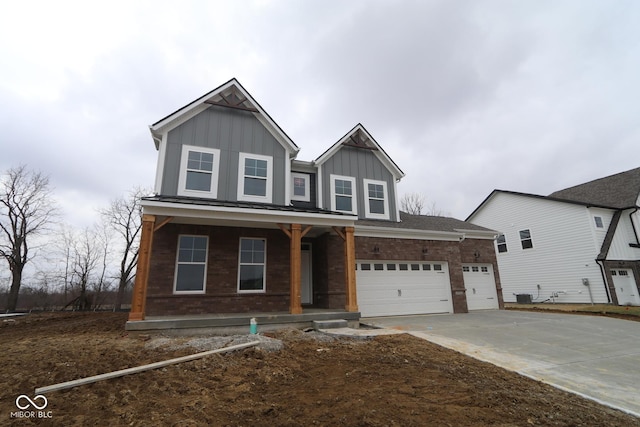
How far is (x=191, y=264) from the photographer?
919 centimetres

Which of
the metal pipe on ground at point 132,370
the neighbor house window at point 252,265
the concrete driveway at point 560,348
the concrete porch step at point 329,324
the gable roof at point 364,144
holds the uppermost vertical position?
the gable roof at point 364,144

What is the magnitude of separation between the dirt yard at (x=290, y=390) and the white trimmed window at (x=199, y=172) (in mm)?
5095

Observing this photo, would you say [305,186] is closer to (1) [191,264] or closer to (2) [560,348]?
(1) [191,264]

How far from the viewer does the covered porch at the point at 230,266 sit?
7684 millimetres

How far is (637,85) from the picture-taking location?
1197 cm

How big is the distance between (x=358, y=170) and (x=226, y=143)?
19.1 ft

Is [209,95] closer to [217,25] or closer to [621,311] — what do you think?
[217,25]

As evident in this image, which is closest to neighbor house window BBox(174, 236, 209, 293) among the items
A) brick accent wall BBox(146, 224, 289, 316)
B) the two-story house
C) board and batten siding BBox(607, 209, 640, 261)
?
the two-story house

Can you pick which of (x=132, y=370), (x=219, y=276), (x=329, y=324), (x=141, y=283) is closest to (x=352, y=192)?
(x=329, y=324)

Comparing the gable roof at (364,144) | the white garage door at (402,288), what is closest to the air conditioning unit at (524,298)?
the white garage door at (402,288)

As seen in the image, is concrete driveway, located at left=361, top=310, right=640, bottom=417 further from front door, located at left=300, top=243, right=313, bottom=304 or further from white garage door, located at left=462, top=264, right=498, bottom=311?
white garage door, located at left=462, top=264, right=498, bottom=311

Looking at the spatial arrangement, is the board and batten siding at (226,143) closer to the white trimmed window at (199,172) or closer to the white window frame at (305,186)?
the white trimmed window at (199,172)

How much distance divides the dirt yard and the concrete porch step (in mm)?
1866

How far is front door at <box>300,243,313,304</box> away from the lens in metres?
11.5
